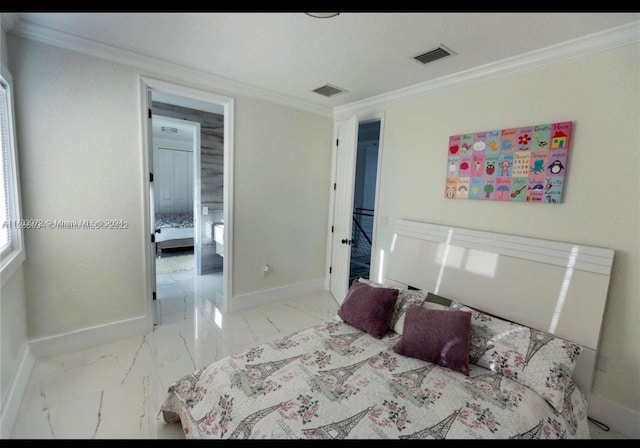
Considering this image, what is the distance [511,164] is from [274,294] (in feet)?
9.69

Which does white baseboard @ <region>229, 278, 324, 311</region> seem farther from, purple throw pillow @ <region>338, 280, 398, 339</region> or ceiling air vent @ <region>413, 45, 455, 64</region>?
ceiling air vent @ <region>413, 45, 455, 64</region>

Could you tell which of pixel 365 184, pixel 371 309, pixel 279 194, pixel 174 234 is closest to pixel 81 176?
pixel 279 194

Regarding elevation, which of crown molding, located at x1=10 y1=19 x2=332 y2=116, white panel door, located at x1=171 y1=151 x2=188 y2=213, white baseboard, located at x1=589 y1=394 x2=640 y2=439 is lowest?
white baseboard, located at x1=589 y1=394 x2=640 y2=439

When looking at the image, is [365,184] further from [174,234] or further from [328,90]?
[174,234]

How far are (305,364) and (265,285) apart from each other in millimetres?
2039

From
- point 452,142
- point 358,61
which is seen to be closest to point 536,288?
point 452,142

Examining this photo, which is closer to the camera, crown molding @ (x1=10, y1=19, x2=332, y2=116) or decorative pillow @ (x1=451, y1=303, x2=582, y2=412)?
decorative pillow @ (x1=451, y1=303, x2=582, y2=412)

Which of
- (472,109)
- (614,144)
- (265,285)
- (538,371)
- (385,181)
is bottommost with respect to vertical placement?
(265,285)

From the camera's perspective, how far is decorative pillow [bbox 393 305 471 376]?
6.16 feet

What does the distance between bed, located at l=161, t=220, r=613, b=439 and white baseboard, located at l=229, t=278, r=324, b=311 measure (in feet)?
5.00

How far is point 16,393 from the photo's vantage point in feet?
6.12

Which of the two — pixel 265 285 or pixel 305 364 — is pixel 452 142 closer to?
pixel 305 364

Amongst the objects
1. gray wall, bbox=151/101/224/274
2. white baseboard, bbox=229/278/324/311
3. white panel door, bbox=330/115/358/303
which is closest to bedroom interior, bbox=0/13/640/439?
white baseboard, bbox=229/278/324/311

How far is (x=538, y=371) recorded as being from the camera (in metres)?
1.74
